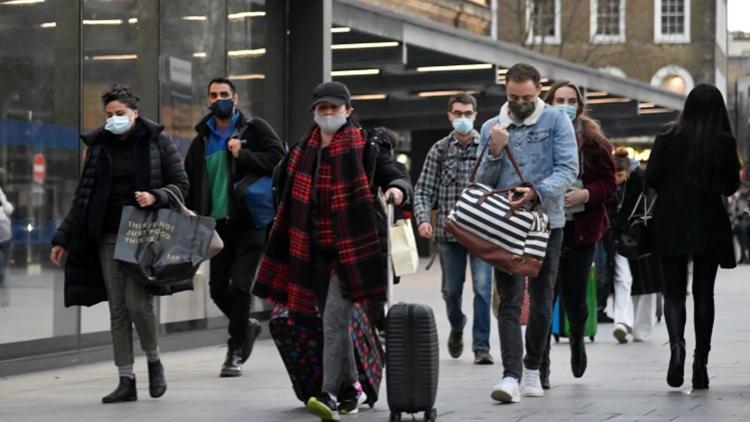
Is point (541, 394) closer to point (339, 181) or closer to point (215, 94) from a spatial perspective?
point (339, 181)

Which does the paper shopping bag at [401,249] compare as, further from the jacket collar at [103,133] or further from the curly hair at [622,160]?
the curly hair at [622,160]

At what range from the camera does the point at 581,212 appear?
35.3 ft

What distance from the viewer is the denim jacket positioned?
392 inches

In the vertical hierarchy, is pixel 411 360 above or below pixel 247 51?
below

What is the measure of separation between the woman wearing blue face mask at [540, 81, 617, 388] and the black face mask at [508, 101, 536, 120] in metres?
0.59

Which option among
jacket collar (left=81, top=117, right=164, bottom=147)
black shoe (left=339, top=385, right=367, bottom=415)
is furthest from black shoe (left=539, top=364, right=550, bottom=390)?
jacket collar (left=81, top=117, right=164, bottom=147)

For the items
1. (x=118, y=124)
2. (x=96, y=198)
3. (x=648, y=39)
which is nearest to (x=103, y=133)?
(x=118, y=124)

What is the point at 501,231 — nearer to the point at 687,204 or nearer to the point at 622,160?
the point at 687,204

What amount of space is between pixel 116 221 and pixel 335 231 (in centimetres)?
173

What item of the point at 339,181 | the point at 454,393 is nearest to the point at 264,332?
the point at 454,393

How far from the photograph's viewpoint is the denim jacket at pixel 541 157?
32.7 ft

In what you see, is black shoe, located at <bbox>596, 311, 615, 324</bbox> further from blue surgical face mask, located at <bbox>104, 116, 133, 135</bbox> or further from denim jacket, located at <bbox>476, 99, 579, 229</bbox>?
blue surgical face mask, located at <bbox>104, 116, 133, 135</bbox>

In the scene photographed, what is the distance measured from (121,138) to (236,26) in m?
5.66

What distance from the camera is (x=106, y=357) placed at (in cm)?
1364
